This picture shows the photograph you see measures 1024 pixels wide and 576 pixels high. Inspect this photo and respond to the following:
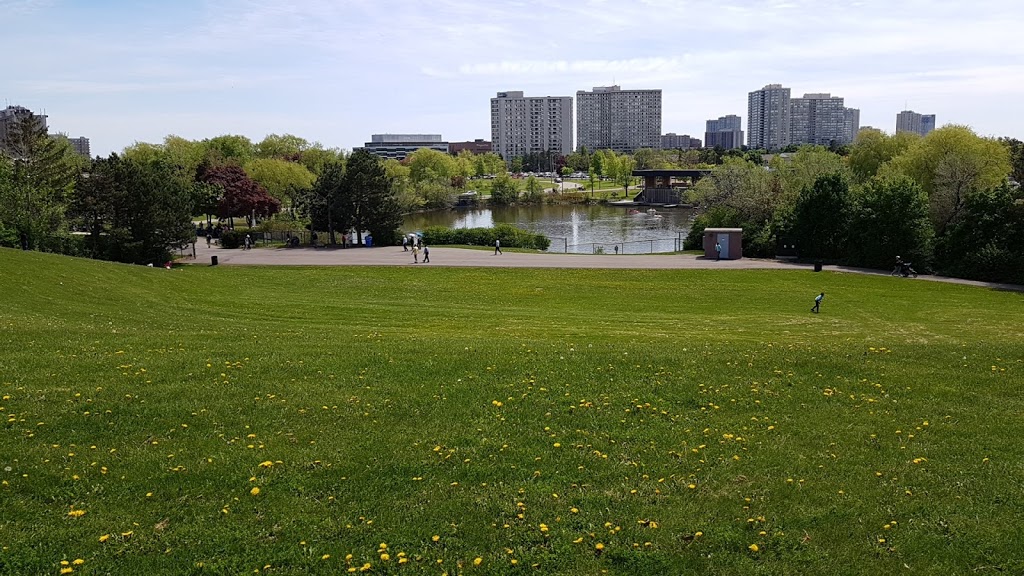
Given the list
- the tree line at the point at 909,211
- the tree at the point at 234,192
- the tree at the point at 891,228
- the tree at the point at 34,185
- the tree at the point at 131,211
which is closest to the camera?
the tree line at the point at 909,211

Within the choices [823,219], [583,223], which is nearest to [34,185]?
[823,219]

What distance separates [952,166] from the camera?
51.2m

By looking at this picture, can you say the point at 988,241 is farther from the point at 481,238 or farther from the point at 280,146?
the point at 280,146

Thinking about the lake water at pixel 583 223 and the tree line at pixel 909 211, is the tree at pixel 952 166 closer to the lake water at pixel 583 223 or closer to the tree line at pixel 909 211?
the tree line at pixel 909 211

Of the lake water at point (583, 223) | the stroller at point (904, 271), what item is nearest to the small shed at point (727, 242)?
the stroller at point (904, 271)

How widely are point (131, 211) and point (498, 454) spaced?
41.2m

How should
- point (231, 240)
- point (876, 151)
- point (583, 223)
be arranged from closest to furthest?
point (231, 240)
point (876, 151)
point (583, 223)

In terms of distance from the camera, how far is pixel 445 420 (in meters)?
11.5

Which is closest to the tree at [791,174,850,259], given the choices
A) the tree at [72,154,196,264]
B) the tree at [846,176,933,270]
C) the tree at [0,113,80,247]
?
the tree at [846,176,933,270]

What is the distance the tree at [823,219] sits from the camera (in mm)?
46438

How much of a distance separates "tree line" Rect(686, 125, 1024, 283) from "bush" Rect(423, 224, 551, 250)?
40.2 ft

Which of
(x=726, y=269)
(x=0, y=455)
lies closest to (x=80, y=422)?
(x=0, y=455)

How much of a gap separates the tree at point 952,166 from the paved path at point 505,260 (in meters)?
12.5

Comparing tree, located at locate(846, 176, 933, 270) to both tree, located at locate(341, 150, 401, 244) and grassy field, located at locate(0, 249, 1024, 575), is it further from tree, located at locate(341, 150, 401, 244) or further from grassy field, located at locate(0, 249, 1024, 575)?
tree, located at locate(341, 150, 401, 244)
